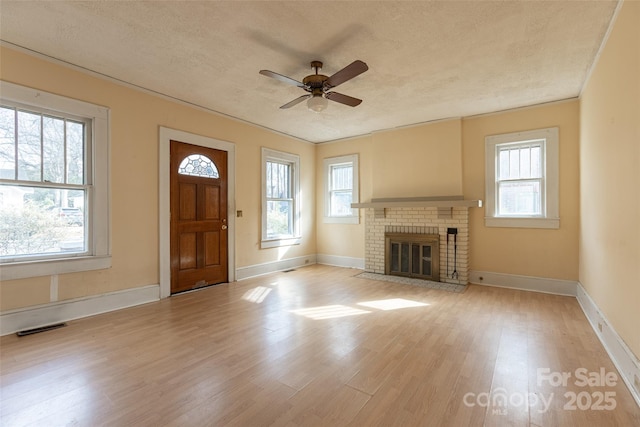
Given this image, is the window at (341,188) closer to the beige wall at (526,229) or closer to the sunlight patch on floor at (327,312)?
the beige wall at (526,229)

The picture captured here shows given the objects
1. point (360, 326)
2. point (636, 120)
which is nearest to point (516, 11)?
point (636, 120)

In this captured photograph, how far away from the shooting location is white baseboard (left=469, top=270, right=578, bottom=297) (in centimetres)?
418

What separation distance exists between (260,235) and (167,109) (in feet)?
8.34

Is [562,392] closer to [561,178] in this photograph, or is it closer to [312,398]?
[312,398]

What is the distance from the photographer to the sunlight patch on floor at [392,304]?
3.70 m

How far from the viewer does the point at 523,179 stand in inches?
177

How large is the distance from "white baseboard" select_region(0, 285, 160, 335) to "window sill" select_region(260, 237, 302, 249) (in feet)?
6.49

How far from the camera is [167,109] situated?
4.14 metres

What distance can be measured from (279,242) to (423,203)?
2812 mm

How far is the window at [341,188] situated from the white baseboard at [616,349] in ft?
12.7

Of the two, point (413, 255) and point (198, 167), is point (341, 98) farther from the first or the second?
point (413, 255)

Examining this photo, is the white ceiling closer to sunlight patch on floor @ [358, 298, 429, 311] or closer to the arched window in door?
the arched window in door

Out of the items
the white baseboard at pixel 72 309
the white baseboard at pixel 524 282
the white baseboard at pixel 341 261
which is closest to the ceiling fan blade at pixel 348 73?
the white baseboard at pixel 72 309

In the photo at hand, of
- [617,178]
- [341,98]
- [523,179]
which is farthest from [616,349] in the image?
[341,98]
